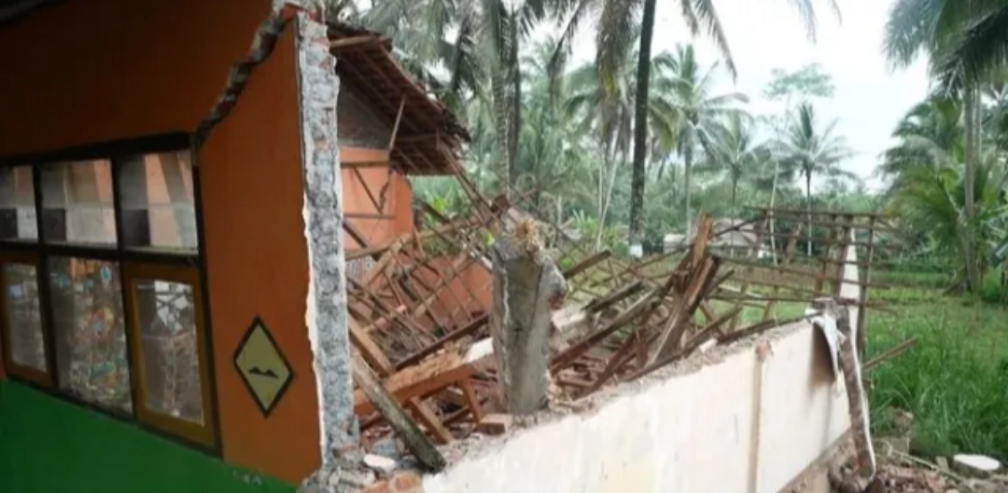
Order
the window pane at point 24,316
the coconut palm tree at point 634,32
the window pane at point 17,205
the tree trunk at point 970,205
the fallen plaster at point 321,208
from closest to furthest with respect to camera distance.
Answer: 1. the fallen plaster at point 321,208
2. the window pane at point 17,205
3. the window pane at point 24,316
4. the tree trunk at point 970,205
5. the coconut palm tree at point 634,32

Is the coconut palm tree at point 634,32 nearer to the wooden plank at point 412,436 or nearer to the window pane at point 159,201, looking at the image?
the window pane at point 159,201

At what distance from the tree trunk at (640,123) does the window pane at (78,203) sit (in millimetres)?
11508

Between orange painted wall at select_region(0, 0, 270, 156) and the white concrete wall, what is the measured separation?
1.66 meters

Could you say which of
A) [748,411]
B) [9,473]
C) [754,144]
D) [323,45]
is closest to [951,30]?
[748,411]

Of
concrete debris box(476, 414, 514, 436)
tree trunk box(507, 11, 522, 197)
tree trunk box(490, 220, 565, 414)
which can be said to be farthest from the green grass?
tree trunk box(507, 11, 522, 197)

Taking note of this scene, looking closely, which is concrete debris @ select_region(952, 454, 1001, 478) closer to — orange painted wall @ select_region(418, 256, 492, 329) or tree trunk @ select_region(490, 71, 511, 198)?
orange painted wall @ select_region(418, 256, 492, 329)

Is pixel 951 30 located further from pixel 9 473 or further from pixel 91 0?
pixel 9 473

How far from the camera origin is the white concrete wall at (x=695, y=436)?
261cm

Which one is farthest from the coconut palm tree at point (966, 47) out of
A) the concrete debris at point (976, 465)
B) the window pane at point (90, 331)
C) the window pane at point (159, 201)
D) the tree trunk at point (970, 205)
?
the window pane at point (90, 331)

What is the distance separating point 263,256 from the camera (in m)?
2.40

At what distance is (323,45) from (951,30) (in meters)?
13.2

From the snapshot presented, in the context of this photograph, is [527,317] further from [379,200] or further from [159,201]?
[379,200]

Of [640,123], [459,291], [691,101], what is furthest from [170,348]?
[691,101]

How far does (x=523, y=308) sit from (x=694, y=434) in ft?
5.58
